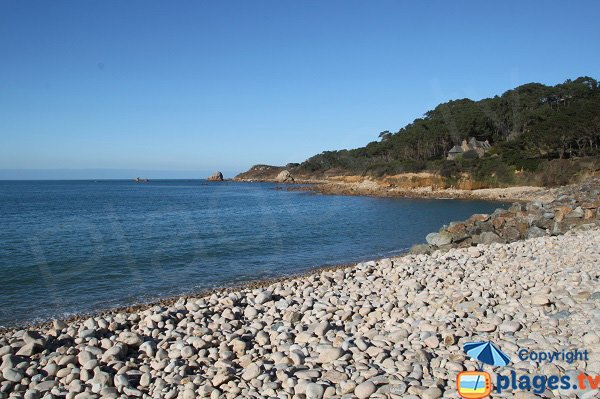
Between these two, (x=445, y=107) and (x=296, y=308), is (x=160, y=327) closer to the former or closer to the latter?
(x=296, y=308)

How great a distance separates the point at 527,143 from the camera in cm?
5109

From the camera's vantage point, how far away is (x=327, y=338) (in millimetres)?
5770

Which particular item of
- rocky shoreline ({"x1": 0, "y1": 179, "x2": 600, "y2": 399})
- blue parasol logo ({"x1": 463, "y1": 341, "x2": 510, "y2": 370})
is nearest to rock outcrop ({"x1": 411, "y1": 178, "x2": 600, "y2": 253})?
rocky shoreline ({"x1": 0, "y1": 179, "x2": 600, "y2": 399})

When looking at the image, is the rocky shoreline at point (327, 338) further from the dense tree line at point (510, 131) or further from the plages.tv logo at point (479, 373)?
the dense tree line at point (510, 131)

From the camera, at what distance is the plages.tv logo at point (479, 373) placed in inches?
156

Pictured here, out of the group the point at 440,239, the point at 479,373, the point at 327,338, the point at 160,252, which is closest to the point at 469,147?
the point at 440,239

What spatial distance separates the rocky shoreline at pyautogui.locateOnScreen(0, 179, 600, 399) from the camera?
452 centimetres

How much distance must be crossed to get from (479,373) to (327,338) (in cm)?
205

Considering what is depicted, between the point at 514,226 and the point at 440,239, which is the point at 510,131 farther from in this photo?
the point at 440,239

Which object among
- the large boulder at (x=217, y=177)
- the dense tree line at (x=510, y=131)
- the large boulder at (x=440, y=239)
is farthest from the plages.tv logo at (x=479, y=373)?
the large boulder at (x=217, y=177)

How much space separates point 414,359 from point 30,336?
5.02 m

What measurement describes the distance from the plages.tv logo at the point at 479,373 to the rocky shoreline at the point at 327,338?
0.11 metres

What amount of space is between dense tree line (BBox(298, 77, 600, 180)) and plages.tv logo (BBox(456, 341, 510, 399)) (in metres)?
45.0

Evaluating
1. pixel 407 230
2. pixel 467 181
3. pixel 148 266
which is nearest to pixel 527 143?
pixel 467 181
